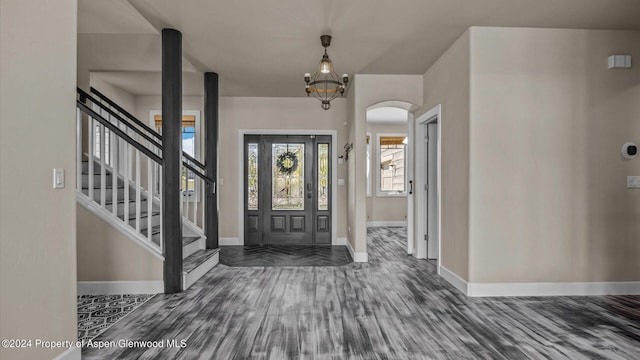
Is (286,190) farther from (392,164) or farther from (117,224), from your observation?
(392,164)

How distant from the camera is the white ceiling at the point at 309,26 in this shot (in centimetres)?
312

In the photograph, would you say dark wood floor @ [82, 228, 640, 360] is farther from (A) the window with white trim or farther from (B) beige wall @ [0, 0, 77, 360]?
(A) the window with white trim

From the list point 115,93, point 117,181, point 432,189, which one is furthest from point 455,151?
point 115,93

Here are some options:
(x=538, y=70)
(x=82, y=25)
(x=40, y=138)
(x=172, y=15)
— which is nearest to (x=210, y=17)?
(x=172, y=15)

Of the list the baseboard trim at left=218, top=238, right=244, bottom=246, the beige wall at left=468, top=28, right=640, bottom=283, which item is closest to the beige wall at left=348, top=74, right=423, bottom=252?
the beige wall at left=468, top=28, right=640, bottom=283

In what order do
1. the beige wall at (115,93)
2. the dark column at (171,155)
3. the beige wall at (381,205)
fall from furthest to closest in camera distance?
the beige wall at (381,205) < the beige wall at (115,93) < the dark column at (171,155)

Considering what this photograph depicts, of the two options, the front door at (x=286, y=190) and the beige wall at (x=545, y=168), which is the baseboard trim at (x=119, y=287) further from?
the beige wall at (x=545, y=168)

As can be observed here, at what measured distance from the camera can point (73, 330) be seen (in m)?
2.20

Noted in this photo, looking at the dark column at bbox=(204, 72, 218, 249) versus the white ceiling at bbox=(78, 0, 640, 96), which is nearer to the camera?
the white ceiling at bbox=(78, 0, 640, 96)

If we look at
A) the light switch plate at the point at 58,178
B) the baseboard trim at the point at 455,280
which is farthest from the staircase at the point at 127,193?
the baseboard trim at the point at 455,280

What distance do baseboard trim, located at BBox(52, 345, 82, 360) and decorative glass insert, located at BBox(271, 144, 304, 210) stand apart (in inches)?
174

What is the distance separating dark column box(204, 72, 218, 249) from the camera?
507 cm

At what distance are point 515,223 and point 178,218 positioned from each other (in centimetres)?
361

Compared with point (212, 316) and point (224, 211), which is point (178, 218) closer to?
point (212, 316)
